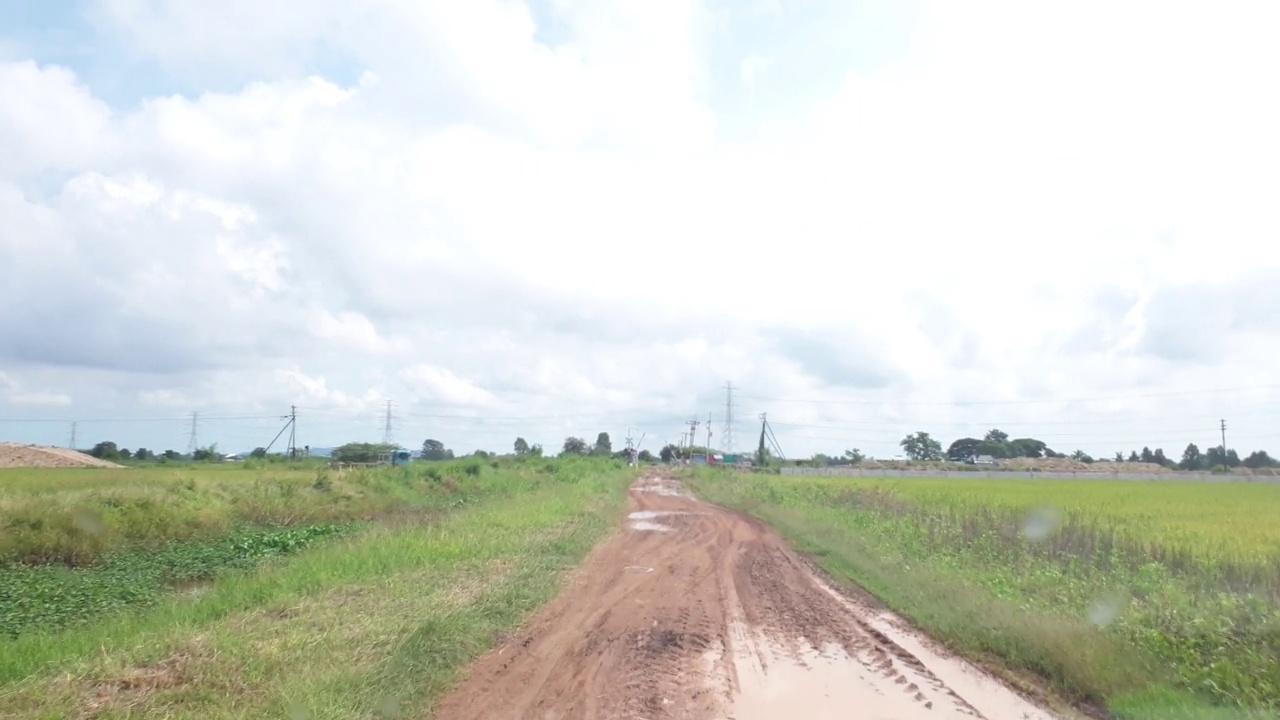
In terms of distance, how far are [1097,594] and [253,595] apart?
457 inches

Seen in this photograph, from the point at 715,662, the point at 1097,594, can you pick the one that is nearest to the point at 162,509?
the point at 715,662

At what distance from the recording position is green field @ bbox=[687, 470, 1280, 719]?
8.16 meters

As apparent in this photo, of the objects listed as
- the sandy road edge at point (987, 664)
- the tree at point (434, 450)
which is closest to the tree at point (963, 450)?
the tree at point (434, 450)

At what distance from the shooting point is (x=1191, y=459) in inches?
4055

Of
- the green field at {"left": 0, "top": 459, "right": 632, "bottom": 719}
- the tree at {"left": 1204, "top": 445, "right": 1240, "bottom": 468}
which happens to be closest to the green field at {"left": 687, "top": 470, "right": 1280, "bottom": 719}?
the green field at {"left": 0, "top": 459, "right": 632, "bottom": 719}

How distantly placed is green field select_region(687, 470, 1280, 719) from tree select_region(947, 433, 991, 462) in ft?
350

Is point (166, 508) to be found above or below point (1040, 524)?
below

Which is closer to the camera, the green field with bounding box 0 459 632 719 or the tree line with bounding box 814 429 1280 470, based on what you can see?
the green field with bounding box 0 459 632 719

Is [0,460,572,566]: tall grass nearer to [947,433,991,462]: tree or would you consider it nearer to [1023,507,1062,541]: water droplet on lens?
[1023,507,1062,541]: water droplet on lens

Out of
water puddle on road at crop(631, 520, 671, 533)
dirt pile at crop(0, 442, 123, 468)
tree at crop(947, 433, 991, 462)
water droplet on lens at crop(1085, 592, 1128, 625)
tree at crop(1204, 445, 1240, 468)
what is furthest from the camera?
tree at crop(947, 433, 991, 462)

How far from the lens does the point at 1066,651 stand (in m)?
9.05

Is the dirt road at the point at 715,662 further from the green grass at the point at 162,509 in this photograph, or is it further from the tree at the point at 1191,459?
the tree at the point at 1191,459

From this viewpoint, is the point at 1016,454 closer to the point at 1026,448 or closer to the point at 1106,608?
the point at 1026,448

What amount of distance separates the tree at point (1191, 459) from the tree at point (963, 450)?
2532 centimetres
